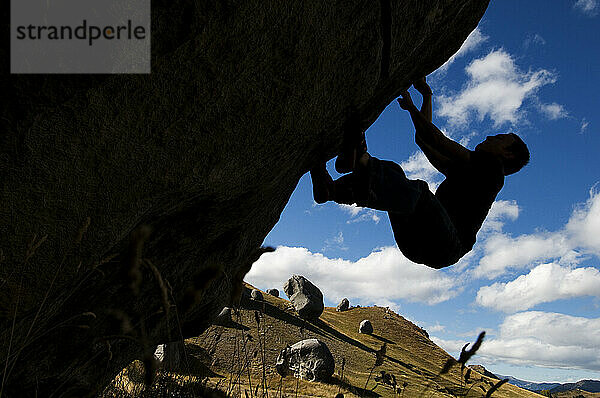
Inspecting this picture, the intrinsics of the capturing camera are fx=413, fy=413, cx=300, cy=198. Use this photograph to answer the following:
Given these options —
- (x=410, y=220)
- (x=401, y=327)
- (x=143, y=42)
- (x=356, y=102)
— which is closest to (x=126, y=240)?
(x=143, y=42)

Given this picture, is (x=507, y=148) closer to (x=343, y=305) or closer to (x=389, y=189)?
(x=389, y=189)

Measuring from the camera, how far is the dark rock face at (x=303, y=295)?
105 ft

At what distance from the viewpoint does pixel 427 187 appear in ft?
11.2

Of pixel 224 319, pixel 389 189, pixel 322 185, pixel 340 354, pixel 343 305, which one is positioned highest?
pixel 322 185

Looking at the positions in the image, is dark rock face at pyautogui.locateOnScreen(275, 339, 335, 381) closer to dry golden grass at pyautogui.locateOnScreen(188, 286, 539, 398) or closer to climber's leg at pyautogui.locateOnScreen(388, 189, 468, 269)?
dry golden grass at pyautogui.locateOnScreen(188, 286, 539, 398)

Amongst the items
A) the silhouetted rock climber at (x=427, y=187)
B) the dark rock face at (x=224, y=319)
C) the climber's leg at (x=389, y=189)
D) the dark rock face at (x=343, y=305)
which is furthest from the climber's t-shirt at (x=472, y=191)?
the dark rock face at (x=343, y=305)

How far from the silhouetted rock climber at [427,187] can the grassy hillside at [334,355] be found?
3.56ft

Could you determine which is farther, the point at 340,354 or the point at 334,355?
the point at 340,354

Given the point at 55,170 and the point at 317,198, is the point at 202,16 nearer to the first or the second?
the point at 55,170

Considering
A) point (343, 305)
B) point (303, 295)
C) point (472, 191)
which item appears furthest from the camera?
point (343, 305)

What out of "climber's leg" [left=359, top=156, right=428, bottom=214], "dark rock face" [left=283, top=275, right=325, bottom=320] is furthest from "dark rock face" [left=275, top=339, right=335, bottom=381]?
"climber's leg" [left=359, top=156, right=428, bottom=214]

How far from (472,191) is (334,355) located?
23.2m

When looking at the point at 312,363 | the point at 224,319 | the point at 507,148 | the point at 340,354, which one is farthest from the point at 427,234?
the point at 340,354

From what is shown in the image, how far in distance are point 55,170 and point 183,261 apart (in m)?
→ 1.76
